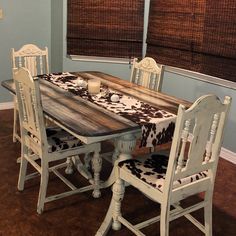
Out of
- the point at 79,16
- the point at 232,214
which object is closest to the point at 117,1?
the point at 79,16

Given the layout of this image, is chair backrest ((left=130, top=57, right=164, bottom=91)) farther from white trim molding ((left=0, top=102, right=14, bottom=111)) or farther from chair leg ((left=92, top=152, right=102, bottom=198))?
white trim molding ((left=0, top=102, right=14, bottom=111))

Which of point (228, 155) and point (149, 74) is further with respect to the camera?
point (228, 155)

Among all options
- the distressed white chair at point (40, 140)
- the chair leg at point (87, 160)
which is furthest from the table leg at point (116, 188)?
the chair leg at point (87, 160)

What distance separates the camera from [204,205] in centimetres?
211

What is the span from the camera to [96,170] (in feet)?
8.38

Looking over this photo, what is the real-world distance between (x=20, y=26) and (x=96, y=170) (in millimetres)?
2532

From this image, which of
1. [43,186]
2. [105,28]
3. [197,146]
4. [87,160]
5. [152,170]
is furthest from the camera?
[105,28]

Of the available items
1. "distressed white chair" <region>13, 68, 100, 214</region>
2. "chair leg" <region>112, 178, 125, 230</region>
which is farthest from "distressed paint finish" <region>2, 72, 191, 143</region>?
A: "chair leg" <region>112, 178, 125, 230</region>

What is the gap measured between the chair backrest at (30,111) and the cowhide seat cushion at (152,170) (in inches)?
21.8

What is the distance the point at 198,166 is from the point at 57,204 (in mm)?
1119

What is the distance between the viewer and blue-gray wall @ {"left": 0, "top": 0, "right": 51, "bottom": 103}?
4227 mm

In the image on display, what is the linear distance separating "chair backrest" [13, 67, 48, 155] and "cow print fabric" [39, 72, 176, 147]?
1.34 feet

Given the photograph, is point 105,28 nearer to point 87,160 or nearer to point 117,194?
point 87,160

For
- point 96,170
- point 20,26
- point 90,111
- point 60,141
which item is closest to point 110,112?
point 90,111
